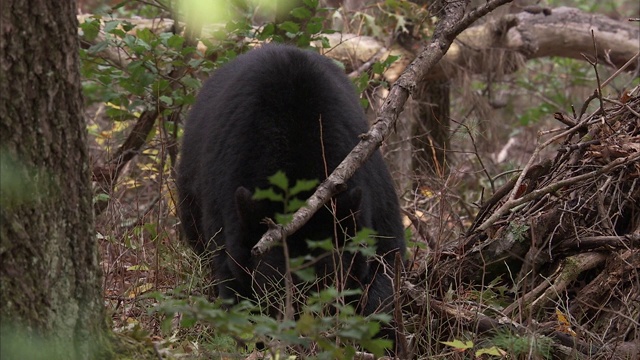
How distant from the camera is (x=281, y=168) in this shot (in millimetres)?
4594

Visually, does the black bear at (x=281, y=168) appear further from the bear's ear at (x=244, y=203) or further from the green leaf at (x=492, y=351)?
the green leaf at (x=492, y=351)

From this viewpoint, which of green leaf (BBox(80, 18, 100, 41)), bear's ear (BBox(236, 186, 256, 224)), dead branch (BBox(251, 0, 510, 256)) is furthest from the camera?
green leaf (BBox(80, 18, 100, 41))

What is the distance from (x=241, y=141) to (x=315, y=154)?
45 cm

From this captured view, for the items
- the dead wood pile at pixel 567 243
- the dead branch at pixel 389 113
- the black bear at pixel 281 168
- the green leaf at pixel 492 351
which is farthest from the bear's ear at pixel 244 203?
the green leaf at pixel 492 351

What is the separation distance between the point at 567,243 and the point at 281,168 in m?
1.65

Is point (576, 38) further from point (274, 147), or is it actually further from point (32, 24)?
point (32, 24)

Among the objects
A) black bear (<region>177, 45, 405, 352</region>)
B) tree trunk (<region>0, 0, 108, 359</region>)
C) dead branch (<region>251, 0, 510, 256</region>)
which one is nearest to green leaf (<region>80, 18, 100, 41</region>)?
black bear (<region>177, 45, 405, 352</region>)

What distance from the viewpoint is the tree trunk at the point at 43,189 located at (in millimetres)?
2664

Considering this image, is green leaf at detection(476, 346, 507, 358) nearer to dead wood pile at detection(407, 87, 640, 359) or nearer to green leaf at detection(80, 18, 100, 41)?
dead wood pile at detection(407, 87, 640, 359)

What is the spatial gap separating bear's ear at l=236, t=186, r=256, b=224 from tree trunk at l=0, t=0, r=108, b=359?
154 cm

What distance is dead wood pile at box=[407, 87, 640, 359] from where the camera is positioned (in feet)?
14.7

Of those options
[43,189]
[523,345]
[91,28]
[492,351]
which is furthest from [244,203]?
[91,28]

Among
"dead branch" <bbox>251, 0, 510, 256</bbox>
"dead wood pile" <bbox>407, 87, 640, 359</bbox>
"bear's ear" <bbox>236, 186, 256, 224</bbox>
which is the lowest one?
"dead wood pile" <bbox>407, 87, 640, 359</bbox>

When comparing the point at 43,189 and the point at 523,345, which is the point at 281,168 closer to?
the point at 523,345
